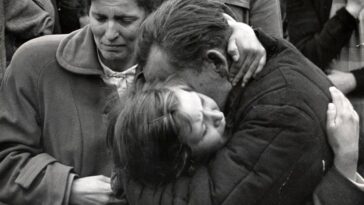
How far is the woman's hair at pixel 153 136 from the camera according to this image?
106 inches

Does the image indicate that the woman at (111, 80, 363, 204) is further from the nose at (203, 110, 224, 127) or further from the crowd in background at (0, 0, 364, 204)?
the crowd in background at (0, 0, 364, 204)

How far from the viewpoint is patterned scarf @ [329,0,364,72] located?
15.0 ft

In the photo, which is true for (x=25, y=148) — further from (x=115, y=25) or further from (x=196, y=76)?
(x=196, y=76)

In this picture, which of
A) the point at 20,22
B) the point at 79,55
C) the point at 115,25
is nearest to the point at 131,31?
the point at 115,25

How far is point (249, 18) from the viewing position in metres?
4.64

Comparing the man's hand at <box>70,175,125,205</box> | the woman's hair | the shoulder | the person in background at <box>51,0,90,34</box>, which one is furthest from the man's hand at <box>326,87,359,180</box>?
the person in background at <box>51,0,90,34</box>

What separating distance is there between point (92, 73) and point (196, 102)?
0.97 meters

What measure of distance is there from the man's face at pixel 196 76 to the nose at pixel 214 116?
0.14m

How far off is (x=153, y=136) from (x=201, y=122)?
174 mm

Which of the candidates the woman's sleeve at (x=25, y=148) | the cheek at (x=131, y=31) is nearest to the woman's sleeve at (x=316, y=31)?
the cheek at (x=131, y=31)

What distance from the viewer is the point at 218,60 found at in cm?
283

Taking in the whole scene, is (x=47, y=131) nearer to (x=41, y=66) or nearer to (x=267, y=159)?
(x=41, y=66)

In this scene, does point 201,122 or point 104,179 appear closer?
point 201,122

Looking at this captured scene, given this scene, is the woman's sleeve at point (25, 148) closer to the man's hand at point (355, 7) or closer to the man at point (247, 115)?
the man at point (247, 115)
